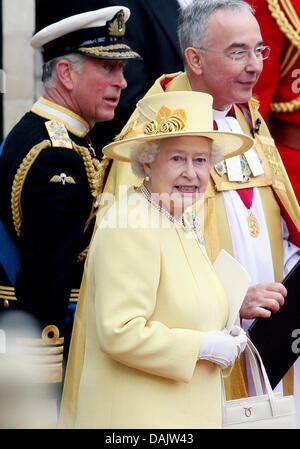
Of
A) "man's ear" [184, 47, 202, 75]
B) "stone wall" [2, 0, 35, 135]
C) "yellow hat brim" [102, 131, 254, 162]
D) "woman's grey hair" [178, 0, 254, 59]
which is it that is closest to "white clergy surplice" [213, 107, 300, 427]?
"man's ear" [184, 47, 202, 75]

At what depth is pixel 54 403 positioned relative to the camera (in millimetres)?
4078

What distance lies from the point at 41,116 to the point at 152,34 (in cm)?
107

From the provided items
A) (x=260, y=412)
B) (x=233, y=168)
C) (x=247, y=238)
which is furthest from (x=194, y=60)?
→ (x=260, y=412)

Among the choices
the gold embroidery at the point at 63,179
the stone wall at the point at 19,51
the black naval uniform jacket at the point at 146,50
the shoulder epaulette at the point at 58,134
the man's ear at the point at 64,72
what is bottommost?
the gold embroidery at the point at 63,179

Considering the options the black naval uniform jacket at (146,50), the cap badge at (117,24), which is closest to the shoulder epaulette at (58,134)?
the cap badge at (117,24)

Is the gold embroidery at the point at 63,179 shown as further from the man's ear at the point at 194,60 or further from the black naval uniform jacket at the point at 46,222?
the man's ear at the point at 194,60

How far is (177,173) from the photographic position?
348 centimetres

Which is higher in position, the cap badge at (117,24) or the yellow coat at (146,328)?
the cap badge at (117,24)

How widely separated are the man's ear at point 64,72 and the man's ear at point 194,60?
473mm

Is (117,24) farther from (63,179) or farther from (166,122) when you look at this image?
(166,122)

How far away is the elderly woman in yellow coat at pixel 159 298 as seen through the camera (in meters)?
3.30
